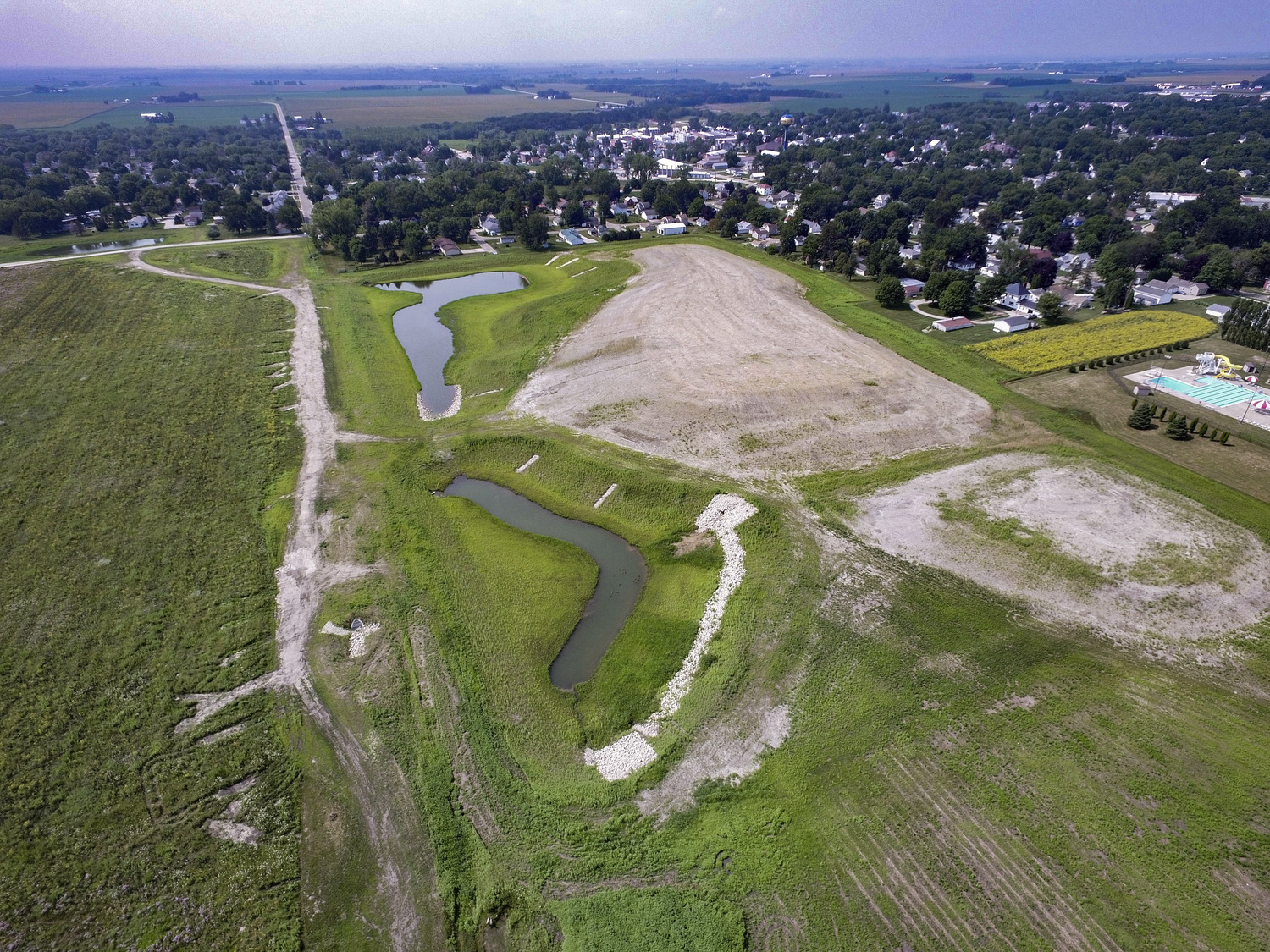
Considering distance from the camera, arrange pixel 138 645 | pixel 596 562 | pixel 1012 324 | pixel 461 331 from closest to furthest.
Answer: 1. pixel 138 645
2. pixel 596 562
3. pixel 1012 324
4. pixel 461 331

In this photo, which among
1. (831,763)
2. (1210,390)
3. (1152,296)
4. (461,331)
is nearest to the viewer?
(831,763)

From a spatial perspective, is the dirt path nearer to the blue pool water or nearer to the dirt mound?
the dirt mound

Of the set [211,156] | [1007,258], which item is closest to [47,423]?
[1007,258]

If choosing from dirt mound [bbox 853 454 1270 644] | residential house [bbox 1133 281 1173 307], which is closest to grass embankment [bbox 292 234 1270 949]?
dirt mound [bbox 853 454 1270 644]

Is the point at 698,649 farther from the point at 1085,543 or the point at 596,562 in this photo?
the point at 1085,543

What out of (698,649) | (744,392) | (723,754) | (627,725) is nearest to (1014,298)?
(744,392)
